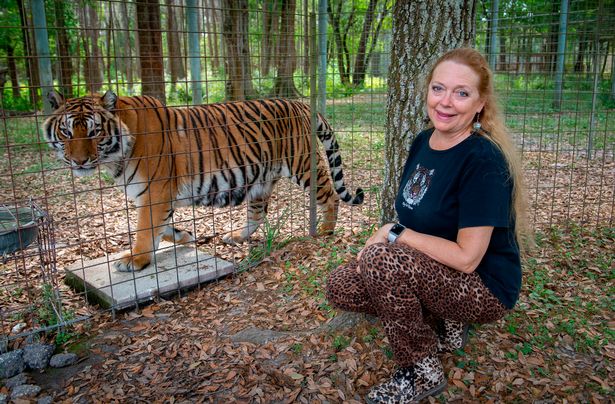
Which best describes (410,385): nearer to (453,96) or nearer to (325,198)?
(453,96)

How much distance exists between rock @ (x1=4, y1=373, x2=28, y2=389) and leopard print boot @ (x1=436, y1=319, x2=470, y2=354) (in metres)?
2.29

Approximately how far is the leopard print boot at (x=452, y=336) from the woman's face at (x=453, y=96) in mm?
1081

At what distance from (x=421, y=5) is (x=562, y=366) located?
220cm

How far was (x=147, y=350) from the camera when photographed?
10.5 ft

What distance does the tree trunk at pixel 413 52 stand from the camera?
3158 mm

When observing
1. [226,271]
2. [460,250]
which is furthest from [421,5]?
[226,271]

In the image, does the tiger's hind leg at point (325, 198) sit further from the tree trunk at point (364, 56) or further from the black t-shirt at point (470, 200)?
the black t-shirt at point (470, 200)

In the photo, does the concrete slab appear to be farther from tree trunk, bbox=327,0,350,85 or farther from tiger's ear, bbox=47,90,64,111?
tree trunk, bbox=327,0,350,85

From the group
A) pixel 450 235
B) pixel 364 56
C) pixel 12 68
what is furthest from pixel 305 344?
pixel 12 68

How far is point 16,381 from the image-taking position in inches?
113

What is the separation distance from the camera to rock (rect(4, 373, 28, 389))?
2.86 m

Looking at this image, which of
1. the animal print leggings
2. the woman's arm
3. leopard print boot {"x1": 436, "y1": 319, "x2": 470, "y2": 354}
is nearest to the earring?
the woman's arm

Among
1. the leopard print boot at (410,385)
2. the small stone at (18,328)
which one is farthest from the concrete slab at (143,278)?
the leopard print boot at (410,385)

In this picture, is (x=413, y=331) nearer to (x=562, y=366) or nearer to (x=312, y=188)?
(x=562, y=366)
